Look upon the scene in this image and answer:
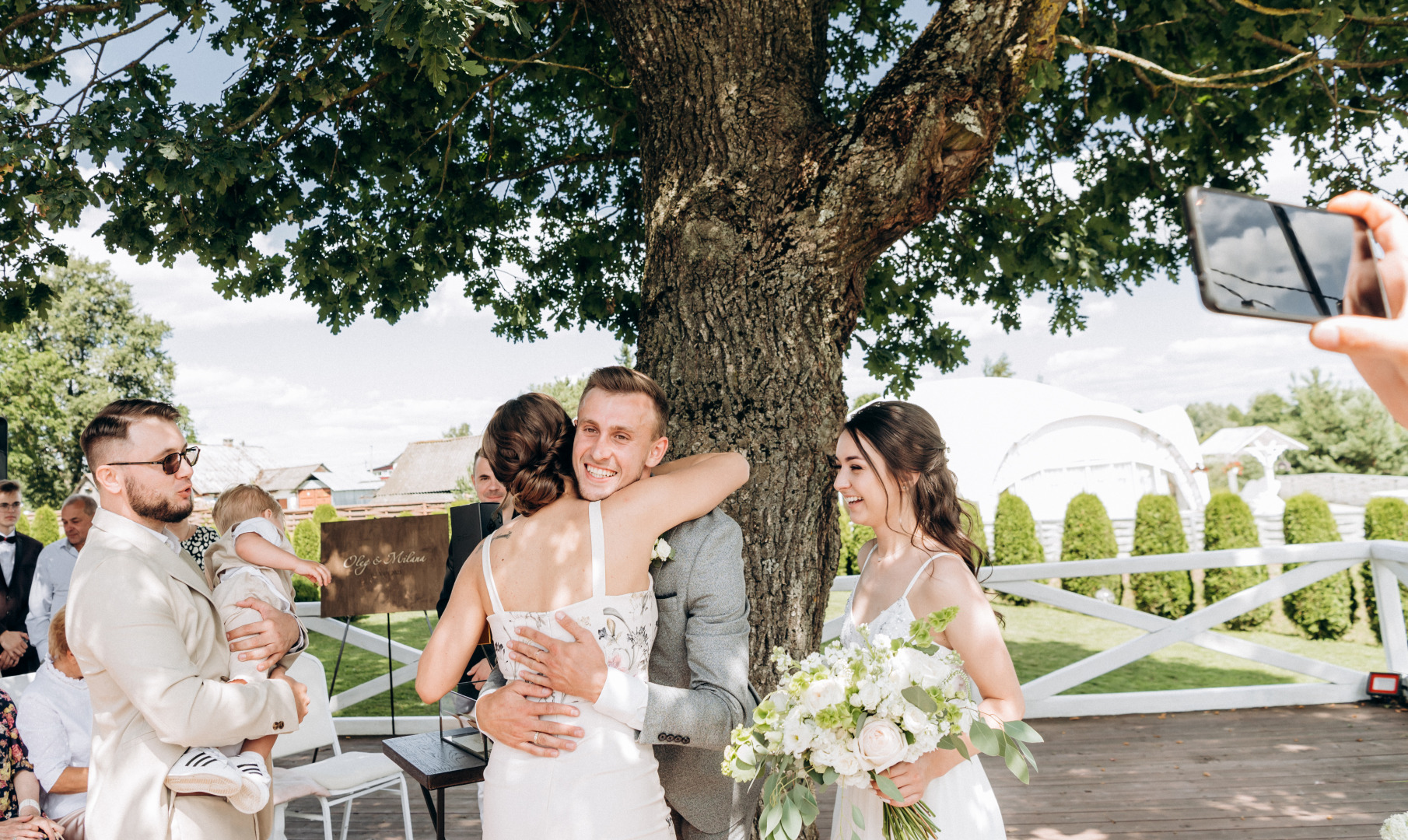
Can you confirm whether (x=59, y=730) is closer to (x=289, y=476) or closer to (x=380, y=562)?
(x=380, y=562)

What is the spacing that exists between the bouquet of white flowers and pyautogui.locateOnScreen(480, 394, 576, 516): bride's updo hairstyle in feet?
2.51

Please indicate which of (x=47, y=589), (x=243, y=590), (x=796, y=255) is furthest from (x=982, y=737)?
(x=47, y=589)

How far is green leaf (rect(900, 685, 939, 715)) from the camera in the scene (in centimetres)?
195

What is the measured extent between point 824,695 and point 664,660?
0.58m

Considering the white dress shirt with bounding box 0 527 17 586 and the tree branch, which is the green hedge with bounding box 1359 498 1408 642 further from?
the white dress shirt with bounding box 0 527 17 586

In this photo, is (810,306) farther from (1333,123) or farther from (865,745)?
(1333,123)

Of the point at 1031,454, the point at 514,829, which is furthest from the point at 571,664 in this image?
the point at 1031,454

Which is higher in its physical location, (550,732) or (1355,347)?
(1355,347)

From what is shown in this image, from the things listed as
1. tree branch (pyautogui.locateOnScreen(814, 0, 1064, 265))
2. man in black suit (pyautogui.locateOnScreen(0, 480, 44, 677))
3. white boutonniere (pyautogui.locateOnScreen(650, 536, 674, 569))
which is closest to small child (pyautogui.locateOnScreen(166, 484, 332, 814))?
white boutonniere (pyautogui.locateOnScreen(650, 536, 674, 569))

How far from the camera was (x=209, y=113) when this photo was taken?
387 centimetres

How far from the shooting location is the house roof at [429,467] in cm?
5916

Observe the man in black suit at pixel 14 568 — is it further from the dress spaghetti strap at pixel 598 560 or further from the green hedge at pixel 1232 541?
the green hedge at pixel 1232 541

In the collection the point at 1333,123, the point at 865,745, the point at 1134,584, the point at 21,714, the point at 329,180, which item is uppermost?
the point at 1333,123

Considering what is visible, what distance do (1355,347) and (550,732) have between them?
1856 mm
